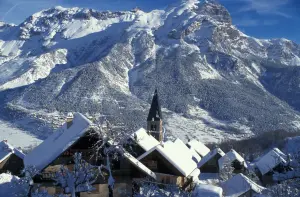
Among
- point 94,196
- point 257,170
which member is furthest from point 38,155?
point 257,170

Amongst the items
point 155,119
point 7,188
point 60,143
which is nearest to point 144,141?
point 60,143

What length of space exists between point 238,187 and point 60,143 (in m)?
23.3

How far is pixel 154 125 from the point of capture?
269 ft

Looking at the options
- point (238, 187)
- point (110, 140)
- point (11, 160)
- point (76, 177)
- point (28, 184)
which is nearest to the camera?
point (76, 177)

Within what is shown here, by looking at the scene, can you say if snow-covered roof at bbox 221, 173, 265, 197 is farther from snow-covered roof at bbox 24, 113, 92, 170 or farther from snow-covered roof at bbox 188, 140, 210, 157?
snow-covered roof at bbox 188, 140, 210, 157

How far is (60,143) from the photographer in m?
29.7

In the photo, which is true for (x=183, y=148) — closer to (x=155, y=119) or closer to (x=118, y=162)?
(x=155, y=119)

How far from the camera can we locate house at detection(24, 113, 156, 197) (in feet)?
93.3

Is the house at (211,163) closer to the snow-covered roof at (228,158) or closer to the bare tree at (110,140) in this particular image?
the snow-covered roof at (228,158)

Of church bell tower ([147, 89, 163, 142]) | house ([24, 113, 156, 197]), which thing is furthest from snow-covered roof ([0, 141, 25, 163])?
church bell tower ([147, 89, 163, 142])

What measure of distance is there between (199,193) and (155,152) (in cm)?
637

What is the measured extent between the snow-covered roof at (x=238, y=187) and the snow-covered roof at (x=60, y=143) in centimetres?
2073

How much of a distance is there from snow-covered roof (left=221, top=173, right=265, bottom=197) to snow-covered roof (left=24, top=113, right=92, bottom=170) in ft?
68.0

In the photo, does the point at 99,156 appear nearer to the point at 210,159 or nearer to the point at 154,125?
the point at 210,159
